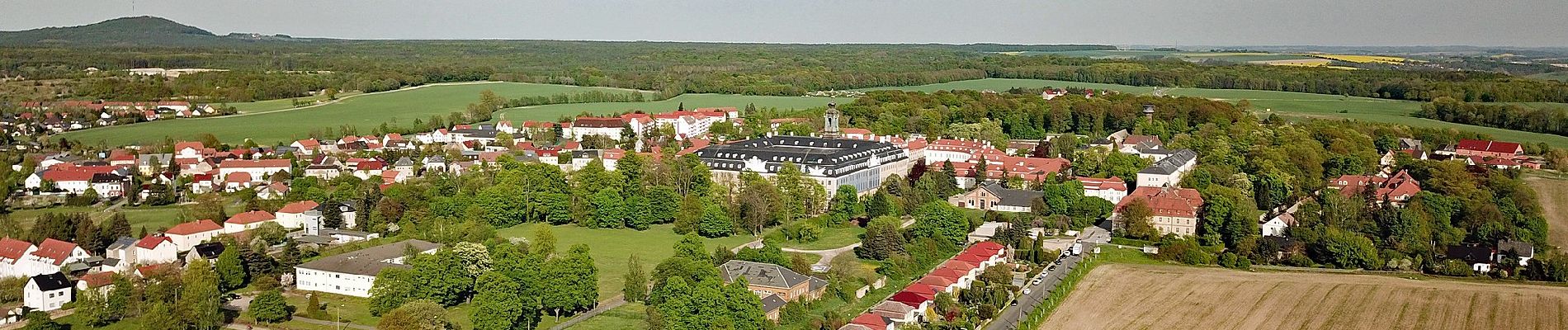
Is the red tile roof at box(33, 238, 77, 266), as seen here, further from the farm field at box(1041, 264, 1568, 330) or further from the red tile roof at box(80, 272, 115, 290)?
the farm field at box(1041, 264, 1568, 330)

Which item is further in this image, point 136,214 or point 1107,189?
point 1107,189

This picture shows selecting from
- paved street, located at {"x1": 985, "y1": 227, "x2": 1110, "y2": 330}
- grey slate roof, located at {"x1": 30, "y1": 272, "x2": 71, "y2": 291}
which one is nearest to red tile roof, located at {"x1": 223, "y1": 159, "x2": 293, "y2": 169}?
grey slate roof, located at {"x1": 30, "y1": 272, "x2": 71, "y2": 291}

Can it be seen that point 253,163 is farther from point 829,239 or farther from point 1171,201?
point 1171,201

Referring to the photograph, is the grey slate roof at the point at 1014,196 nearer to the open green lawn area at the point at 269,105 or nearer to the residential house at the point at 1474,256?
the residential house at the point at 1474,256

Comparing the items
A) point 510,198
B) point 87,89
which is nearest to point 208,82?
point 87,89

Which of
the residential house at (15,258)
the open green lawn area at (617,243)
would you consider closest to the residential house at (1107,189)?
the open green lawn area at (617,243)

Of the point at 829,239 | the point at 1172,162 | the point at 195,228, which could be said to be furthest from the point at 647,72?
the point at 195,228
